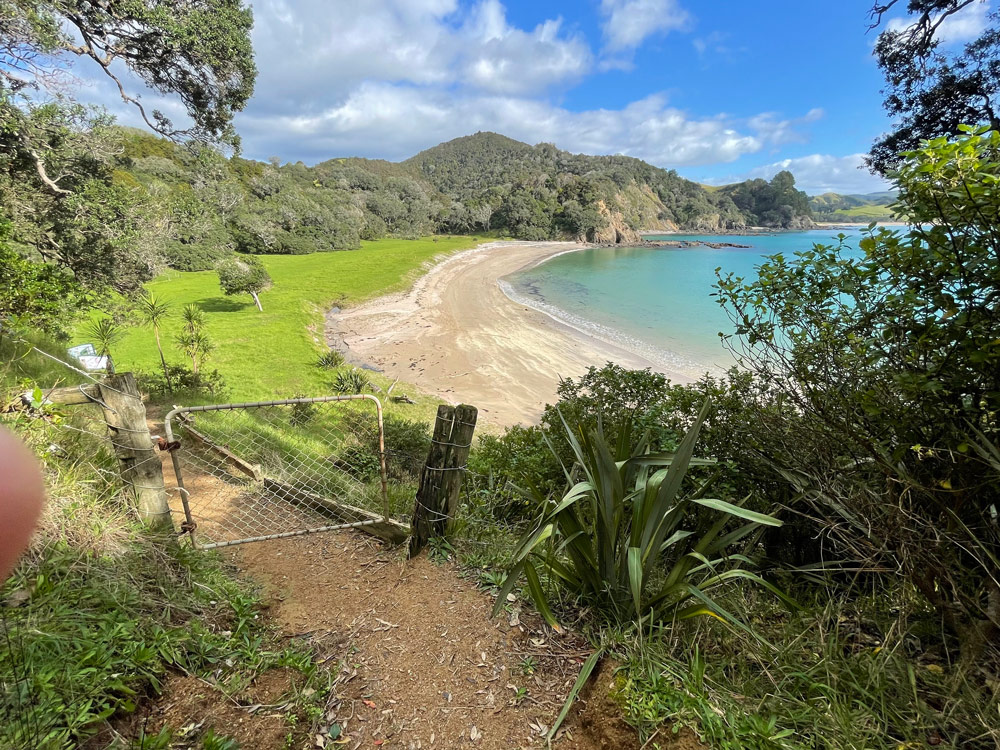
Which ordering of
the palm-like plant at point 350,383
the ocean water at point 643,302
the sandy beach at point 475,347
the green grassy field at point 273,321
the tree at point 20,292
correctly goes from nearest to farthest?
the tree at point 20,292, the palm-like plant at point 350,383, the green grassy field at point 273,321, the sandy beach at point 475,347, the ocean water at point 643,302

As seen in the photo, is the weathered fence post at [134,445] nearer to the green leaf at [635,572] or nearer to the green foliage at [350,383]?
the green leaf at [635,572]

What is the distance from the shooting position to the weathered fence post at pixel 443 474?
3057 millimetres

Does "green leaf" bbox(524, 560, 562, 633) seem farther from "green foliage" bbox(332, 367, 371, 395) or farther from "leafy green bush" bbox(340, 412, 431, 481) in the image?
"green foliage" bbox(332, 367, 371, 395)

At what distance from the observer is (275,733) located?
186 centimetres

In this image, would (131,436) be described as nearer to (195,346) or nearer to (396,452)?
(396,452)

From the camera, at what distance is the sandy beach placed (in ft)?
44.0

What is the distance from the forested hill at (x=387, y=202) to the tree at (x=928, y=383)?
10.3 meters

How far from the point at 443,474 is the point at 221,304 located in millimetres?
23307

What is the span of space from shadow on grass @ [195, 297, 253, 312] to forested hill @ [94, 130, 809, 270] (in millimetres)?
2469

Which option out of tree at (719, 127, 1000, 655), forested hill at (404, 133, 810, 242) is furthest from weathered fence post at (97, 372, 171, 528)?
forested hill at (404, 133, 810, 242)

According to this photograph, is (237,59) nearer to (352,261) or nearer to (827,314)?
(827,314)

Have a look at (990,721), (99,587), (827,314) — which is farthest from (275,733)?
(827,314)

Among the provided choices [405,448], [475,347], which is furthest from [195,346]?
[475,347]

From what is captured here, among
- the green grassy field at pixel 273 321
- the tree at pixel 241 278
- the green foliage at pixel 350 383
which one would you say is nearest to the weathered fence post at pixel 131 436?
the green grassy field at pixel 273 321
